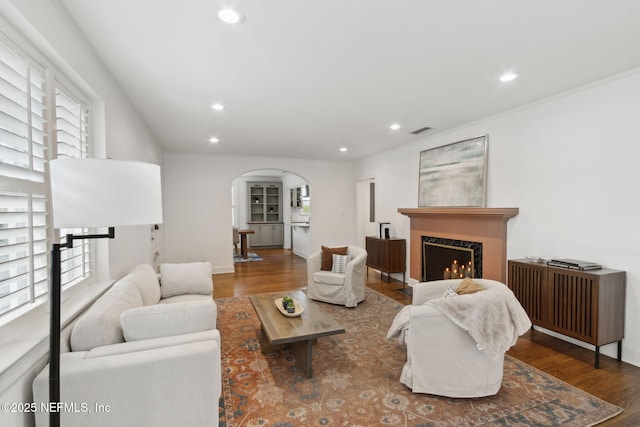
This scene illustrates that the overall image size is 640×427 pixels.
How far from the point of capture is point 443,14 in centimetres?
185

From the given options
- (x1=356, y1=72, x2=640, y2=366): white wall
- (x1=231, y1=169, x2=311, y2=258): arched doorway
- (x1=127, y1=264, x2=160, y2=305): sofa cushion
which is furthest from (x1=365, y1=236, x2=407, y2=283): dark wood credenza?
(x1=231, y1=169, x2=311, y2=258): arched doorway

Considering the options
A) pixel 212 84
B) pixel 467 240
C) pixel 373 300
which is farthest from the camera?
pixel 373 300

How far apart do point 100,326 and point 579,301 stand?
3716 millimetres

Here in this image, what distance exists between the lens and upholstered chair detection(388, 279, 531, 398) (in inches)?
82.0

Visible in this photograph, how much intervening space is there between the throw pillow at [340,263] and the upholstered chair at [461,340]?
2.21m

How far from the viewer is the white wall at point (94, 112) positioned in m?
1.29

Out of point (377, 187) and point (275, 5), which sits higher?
point (275, 5)

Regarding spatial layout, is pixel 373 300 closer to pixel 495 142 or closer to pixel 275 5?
pixel 495 142

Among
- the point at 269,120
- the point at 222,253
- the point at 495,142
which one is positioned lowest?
the point at 222,253

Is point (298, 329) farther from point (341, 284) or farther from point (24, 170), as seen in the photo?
point (24, 170)

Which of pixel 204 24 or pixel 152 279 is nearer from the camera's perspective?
pixel 204 24

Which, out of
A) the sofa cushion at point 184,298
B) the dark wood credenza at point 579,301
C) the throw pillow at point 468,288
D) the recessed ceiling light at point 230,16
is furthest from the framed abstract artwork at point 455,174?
the sofa cushion at point 184,298

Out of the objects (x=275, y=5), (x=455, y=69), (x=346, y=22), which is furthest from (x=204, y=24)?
(x=455, y=69)

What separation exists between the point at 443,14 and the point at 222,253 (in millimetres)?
5743
